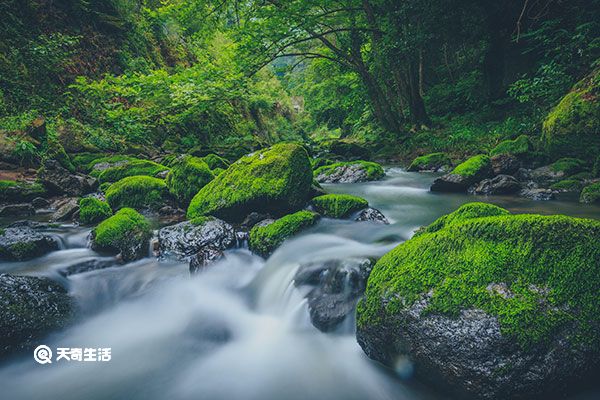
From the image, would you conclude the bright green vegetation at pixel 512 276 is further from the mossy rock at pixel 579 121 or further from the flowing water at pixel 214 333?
the mossy rock at pixel 579 121

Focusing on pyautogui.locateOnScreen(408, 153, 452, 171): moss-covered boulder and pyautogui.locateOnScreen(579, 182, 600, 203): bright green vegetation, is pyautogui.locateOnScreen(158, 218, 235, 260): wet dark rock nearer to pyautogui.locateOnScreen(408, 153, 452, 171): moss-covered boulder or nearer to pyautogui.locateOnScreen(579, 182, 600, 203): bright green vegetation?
pyautogui.locateOnScreen(579, 182, 600, 203): bright green vegetation

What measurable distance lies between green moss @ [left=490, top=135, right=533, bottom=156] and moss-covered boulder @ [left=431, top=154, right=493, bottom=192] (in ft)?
5.90

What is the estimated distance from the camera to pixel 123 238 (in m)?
4.83

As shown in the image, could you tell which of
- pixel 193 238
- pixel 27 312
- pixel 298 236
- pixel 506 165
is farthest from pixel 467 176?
pixel 27 312

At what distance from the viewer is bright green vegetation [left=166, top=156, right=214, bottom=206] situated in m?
6.83

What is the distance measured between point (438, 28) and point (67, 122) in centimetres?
1357

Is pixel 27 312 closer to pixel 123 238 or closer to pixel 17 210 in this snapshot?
pixel 123 238

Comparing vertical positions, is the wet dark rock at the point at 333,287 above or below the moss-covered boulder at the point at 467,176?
below

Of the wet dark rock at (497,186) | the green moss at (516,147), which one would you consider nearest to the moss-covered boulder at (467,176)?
the wet dark rock at (497,186)

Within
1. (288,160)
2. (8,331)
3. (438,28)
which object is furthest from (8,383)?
(438,28)

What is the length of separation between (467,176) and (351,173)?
4292 mm

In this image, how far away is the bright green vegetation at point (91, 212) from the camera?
Result: 6.04 m

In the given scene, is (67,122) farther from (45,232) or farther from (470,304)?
(470,304)

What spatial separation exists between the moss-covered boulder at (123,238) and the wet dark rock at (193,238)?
290mm
